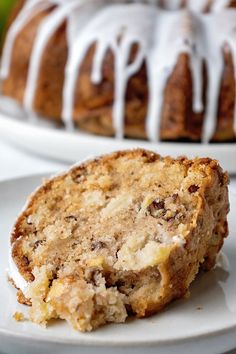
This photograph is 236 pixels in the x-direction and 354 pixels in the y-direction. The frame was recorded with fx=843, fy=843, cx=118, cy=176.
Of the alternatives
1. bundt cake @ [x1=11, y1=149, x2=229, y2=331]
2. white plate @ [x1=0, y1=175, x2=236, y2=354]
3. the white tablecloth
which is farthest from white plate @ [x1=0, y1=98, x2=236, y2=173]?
white plate @ [x1=0, y1=175, x2=236, y2=354]

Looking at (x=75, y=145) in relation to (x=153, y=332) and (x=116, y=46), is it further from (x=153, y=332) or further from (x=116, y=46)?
(x=153, y=332)

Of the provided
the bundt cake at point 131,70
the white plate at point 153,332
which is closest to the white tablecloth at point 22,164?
the bundt cake at point 131,70

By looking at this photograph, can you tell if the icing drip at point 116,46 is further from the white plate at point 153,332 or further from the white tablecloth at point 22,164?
the white plate at point 153,332

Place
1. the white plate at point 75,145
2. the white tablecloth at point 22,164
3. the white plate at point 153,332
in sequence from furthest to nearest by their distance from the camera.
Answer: the white tablecloth at point 22,164, the white plate at point 75,145, the white plate at point 153,332

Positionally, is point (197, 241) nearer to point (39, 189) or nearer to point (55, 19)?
point (39, 189)

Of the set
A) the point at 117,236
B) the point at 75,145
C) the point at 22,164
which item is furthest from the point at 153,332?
the point at 22,164

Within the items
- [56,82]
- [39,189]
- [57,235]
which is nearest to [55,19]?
[56,82]

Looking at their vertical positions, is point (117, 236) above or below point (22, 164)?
above
